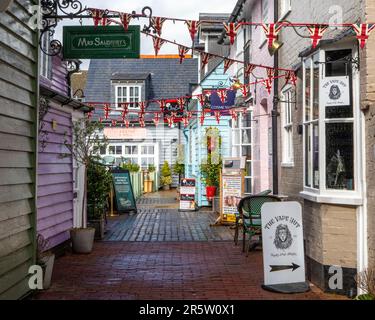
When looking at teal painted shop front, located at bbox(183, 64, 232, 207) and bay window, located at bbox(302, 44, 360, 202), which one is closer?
bay window, located at bbox(302, 44, 360, 202)

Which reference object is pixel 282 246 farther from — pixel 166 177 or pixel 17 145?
pixel 166 177

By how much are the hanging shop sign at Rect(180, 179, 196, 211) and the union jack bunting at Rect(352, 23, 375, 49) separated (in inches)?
459

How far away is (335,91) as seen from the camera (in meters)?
6.71

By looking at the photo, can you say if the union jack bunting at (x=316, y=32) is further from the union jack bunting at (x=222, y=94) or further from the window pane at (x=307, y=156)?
the union jack bunting at (x=222, y=94)

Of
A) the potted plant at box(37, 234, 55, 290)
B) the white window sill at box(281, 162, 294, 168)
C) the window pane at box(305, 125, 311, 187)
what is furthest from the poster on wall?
→ the potted plant at box(37, 234, 55, 290)

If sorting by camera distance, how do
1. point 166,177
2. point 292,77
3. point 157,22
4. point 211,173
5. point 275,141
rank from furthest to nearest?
point 166,177, point 211,173, point 275,141, point 292,77, point 157,22

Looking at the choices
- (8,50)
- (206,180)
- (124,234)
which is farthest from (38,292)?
(206,180)

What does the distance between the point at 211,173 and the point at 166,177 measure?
1291cm

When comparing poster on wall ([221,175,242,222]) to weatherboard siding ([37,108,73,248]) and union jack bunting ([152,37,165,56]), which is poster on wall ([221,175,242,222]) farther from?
union jack bunting ([152,37,165,56])

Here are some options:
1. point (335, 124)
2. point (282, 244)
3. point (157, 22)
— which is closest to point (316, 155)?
point (335, 124)

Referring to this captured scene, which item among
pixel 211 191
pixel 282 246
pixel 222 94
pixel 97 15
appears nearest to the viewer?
pixel 282 246

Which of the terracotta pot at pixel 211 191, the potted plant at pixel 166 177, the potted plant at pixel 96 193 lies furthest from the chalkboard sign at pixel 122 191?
the potted plant at pixel 166 177

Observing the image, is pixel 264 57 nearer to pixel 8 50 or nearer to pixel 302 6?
pixel 302 6

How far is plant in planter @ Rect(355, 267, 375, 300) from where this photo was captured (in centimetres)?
566
